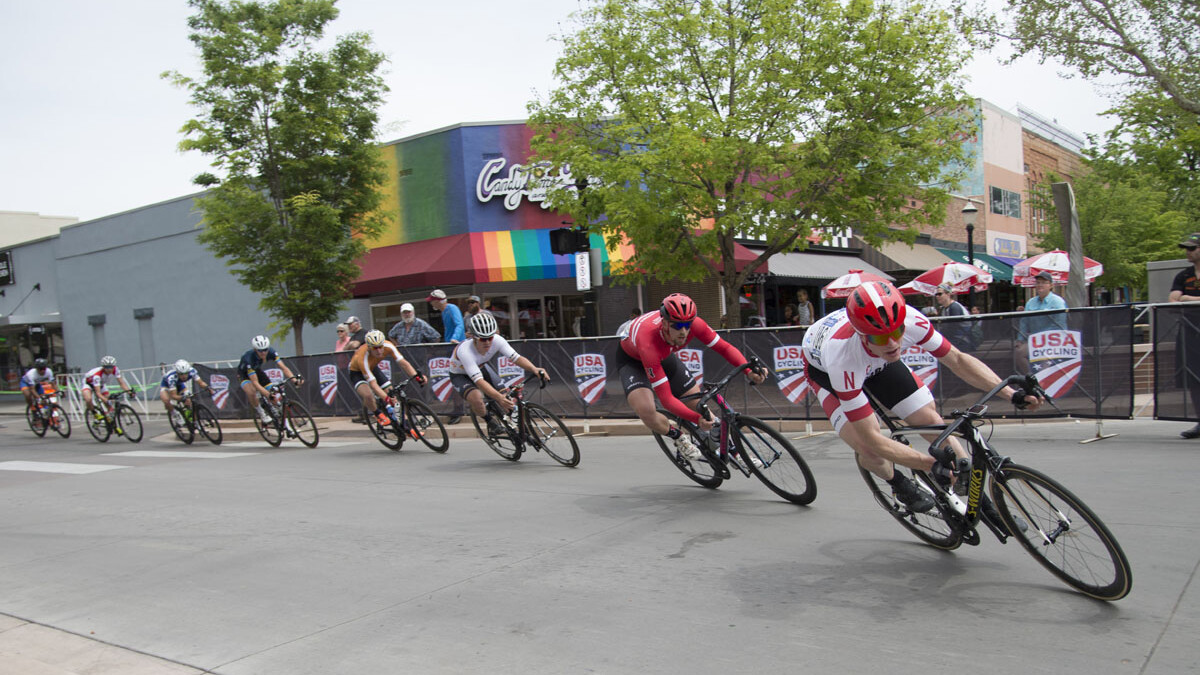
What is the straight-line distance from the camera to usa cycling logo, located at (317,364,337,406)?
18047 millimetres

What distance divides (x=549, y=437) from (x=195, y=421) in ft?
32.3

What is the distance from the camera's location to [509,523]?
7180mm

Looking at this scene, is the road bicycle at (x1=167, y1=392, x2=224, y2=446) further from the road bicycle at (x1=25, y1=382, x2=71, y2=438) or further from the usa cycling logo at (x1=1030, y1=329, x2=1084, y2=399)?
the usa cycling logo at (x1=1030, y1=329, x2=1084, y2=399)

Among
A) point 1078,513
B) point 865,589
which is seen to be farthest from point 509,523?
point 1078,513

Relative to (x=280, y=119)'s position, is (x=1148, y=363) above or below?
below

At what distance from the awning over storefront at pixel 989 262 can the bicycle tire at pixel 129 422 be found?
31.3m

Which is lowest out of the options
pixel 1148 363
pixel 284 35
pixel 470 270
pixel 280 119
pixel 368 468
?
pixel 368 468

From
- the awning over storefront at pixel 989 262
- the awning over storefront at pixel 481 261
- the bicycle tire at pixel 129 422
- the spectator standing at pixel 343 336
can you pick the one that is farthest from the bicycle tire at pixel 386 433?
the awning over storefront at pixel 989 262

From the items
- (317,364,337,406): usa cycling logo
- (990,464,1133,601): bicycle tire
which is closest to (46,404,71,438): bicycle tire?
(317,364,337,406): usa cycling logo

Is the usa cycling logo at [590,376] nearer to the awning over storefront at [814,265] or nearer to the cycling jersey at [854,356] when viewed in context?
the cycling jersey at [854,356]

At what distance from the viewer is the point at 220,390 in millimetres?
20359

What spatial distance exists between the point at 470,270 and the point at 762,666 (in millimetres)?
19872

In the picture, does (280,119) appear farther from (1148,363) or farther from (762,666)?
(762,666)

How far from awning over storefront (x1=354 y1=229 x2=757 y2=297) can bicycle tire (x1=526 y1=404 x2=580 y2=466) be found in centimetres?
1217
